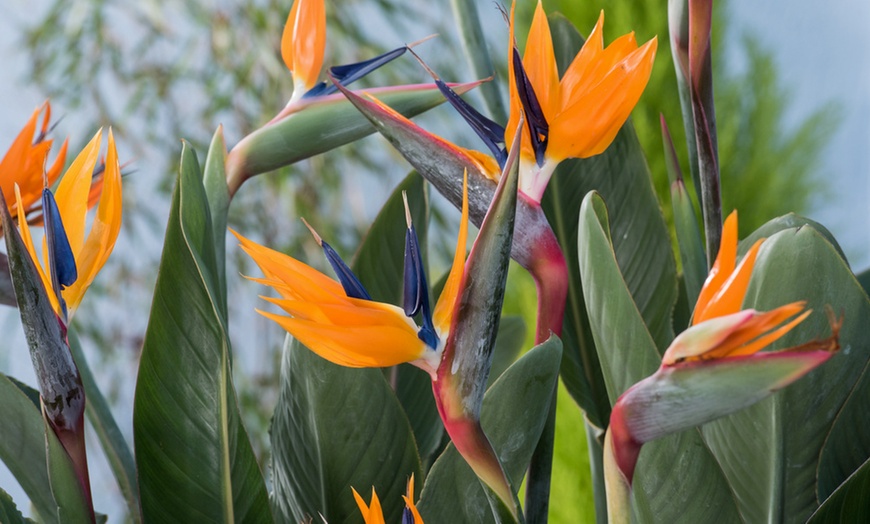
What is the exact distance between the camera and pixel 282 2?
1833 millimetres

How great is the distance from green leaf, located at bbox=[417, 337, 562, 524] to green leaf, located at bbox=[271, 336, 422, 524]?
0.22ft

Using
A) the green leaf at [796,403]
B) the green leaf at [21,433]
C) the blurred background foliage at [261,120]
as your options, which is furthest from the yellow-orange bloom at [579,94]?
the blurred background foliage at [261,120]

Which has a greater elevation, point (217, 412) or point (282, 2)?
point (282, 2)

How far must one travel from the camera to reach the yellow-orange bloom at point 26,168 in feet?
1.10

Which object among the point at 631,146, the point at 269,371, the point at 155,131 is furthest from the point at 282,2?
the point at 631,146

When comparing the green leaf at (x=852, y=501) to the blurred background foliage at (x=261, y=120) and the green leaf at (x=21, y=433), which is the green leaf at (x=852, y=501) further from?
the blurred background foliage at (x=261, y=120)

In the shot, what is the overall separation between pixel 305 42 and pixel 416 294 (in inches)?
6.0

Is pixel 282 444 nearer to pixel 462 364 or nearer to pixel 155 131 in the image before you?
pixel 462 364

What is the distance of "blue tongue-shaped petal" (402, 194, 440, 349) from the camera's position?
0.76 ft

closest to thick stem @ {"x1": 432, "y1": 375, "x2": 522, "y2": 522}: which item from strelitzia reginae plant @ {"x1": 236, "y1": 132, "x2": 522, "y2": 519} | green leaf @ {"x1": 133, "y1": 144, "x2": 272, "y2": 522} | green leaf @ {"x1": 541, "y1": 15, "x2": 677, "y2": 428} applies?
strelitzia reginae plant @ {"x1": 236, "y1": 132, "x2": 522, "y2": 519}

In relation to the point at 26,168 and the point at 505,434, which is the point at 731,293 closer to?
the point at 505,434

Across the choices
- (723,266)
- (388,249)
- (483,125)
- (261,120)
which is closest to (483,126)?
(483,125)

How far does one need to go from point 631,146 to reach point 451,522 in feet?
0.73

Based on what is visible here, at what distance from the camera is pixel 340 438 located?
0.39 m
